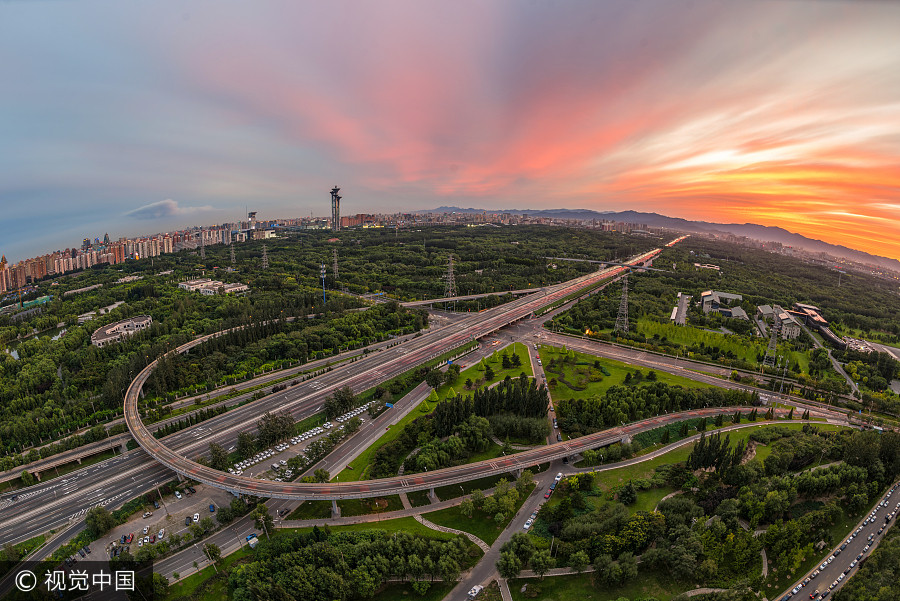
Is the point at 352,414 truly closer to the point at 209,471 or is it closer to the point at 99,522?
the point at 209,471

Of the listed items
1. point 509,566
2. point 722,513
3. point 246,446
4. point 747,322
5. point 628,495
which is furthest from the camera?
point 747,322

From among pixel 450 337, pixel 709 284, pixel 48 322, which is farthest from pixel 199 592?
pixel 709 284

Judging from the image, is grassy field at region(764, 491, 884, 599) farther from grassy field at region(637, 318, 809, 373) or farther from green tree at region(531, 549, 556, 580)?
grassy field at region(637, 318, 809, 373)

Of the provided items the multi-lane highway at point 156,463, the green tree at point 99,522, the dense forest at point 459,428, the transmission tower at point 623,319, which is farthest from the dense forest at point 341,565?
the transmission tower at point 623,319

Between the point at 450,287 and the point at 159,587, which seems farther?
the point at 450,287

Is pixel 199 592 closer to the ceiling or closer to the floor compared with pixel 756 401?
closer to the floor

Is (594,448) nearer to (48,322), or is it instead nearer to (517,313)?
(517,313)

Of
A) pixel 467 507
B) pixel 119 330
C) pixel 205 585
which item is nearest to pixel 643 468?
pixel 467 507
